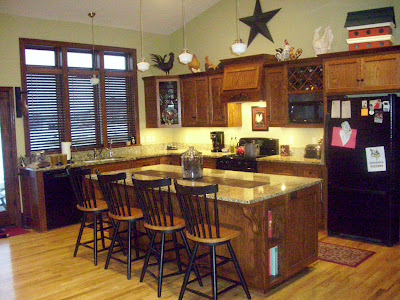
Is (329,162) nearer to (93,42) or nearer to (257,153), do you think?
(257,153)

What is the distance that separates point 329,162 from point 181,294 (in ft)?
8.78

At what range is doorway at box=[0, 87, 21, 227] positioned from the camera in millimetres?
6172

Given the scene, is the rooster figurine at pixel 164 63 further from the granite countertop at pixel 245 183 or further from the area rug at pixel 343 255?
the area rug at pixel 343 255

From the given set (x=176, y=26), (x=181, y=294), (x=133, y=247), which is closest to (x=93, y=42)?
(x=176, y=26)

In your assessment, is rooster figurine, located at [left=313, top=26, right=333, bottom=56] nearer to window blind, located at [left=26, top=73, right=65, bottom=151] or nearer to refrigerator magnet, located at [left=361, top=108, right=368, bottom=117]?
refrigerator magnet, located at [left=361, top=108, right=368, bottom=117]

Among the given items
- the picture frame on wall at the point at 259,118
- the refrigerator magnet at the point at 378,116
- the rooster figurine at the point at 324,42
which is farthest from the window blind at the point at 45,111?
the refrigerator magnet at the point at 378,116

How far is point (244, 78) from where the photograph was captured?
A: 6449mm

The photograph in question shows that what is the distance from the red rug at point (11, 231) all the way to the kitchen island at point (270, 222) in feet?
10.3

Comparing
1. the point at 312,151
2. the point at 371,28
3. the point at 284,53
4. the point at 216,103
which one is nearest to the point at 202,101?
the point at 216,103

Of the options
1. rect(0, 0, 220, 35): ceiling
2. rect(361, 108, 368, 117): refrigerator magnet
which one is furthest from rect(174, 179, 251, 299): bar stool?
rect(0, 0, 220, 35): ceiling

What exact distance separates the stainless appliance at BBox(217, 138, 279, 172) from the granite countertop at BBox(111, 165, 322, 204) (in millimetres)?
1562

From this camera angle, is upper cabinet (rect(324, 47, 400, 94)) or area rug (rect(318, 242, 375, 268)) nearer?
area rug (rect(318, 242, 375, 268))

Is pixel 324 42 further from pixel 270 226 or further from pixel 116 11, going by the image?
pixel 116 11

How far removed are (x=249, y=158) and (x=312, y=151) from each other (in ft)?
3.08
